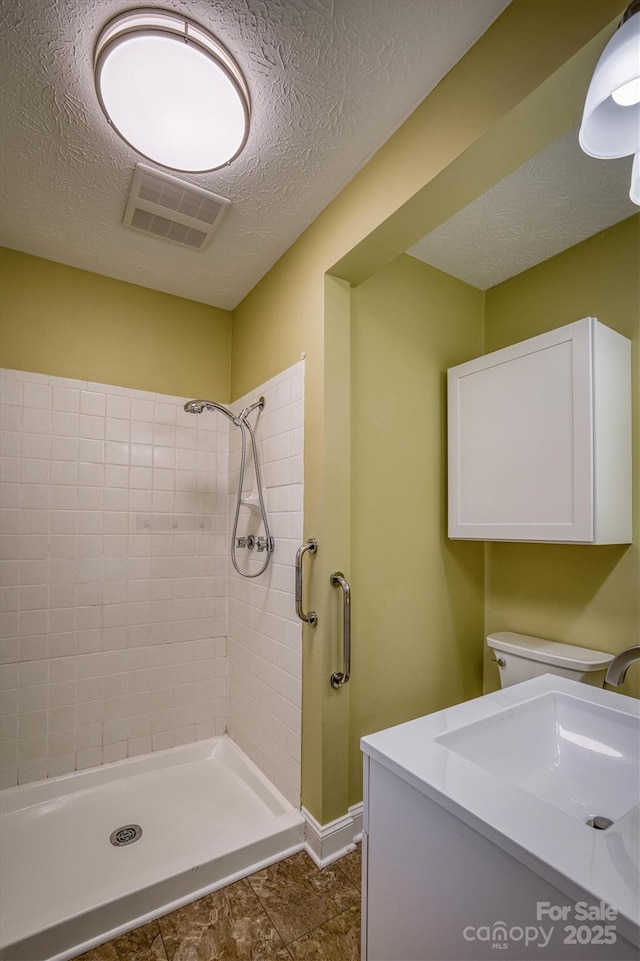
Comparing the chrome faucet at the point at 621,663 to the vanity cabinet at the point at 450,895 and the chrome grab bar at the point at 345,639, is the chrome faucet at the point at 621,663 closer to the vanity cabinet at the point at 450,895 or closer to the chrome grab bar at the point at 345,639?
the vanity cabinet at the point at 450,895

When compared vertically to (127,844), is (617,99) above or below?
above

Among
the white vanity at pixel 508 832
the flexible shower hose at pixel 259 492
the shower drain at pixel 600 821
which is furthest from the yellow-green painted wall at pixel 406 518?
the shower drain at pixel 600 821

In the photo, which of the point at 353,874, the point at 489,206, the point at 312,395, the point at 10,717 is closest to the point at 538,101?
the point at 489,206

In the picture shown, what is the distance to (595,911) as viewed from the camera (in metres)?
0.59

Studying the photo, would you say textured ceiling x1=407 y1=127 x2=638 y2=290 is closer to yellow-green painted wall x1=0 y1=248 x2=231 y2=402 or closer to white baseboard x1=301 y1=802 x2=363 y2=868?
yellow-green painted wall x1=0 y1=248 x2=231 y2=402

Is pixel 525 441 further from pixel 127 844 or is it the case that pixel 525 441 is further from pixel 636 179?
pixel 127 844

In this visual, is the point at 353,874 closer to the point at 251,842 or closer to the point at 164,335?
the point at 251,842

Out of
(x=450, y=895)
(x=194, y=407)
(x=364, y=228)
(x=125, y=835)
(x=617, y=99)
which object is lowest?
(x=125, y=835)

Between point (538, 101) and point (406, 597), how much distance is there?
1708 millimetres

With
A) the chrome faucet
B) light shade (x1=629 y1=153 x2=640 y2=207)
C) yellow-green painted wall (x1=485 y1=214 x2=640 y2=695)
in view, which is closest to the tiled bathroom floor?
the chrome faucet

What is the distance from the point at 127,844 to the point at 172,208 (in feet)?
8.10

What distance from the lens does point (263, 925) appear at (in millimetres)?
1413

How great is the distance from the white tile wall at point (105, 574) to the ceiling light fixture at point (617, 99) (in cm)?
204

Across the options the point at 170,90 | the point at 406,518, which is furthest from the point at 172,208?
the point at 406,518
